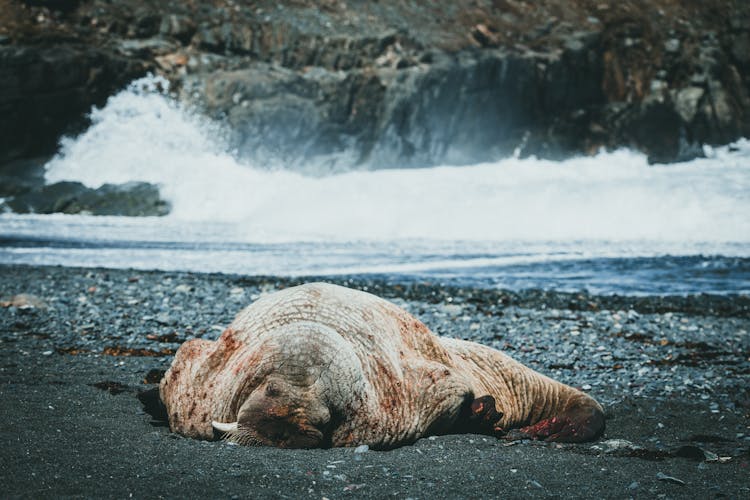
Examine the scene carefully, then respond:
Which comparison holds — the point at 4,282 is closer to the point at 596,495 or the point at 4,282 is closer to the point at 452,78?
the point at 596,495

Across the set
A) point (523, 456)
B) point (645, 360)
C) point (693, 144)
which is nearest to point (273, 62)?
point (693, 144)

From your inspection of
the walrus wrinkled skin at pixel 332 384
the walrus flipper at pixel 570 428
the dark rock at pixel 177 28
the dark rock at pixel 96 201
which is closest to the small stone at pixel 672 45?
the dark rock at pixel 177 28

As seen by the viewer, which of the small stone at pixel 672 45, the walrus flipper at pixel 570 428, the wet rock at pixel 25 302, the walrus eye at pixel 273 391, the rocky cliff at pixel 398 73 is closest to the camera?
the walrus eye at pixel 273 391

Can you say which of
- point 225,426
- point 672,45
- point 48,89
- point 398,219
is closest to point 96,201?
point 48,89

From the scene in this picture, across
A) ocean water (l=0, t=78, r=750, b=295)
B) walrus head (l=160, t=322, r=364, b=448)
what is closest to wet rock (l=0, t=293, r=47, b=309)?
ocean water (l=0, t=78, r=750, b=295)

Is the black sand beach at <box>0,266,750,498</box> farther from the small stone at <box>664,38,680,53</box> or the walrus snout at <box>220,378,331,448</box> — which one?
the small stone at <box>664,38,680,53</box>

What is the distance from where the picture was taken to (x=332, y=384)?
4.16 meters

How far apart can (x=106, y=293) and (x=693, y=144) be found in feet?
120

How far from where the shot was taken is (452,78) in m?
39.6

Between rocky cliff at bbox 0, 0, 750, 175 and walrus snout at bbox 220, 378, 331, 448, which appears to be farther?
rocky cliff at bbox 0, 0, 750, 175

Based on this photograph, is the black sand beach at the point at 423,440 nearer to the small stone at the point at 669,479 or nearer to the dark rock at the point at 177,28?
the small stone at the point at 669,479

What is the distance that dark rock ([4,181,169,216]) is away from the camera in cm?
3017

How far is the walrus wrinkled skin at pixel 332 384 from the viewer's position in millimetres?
4156

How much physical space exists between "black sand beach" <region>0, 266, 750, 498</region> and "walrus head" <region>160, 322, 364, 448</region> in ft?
0.33
